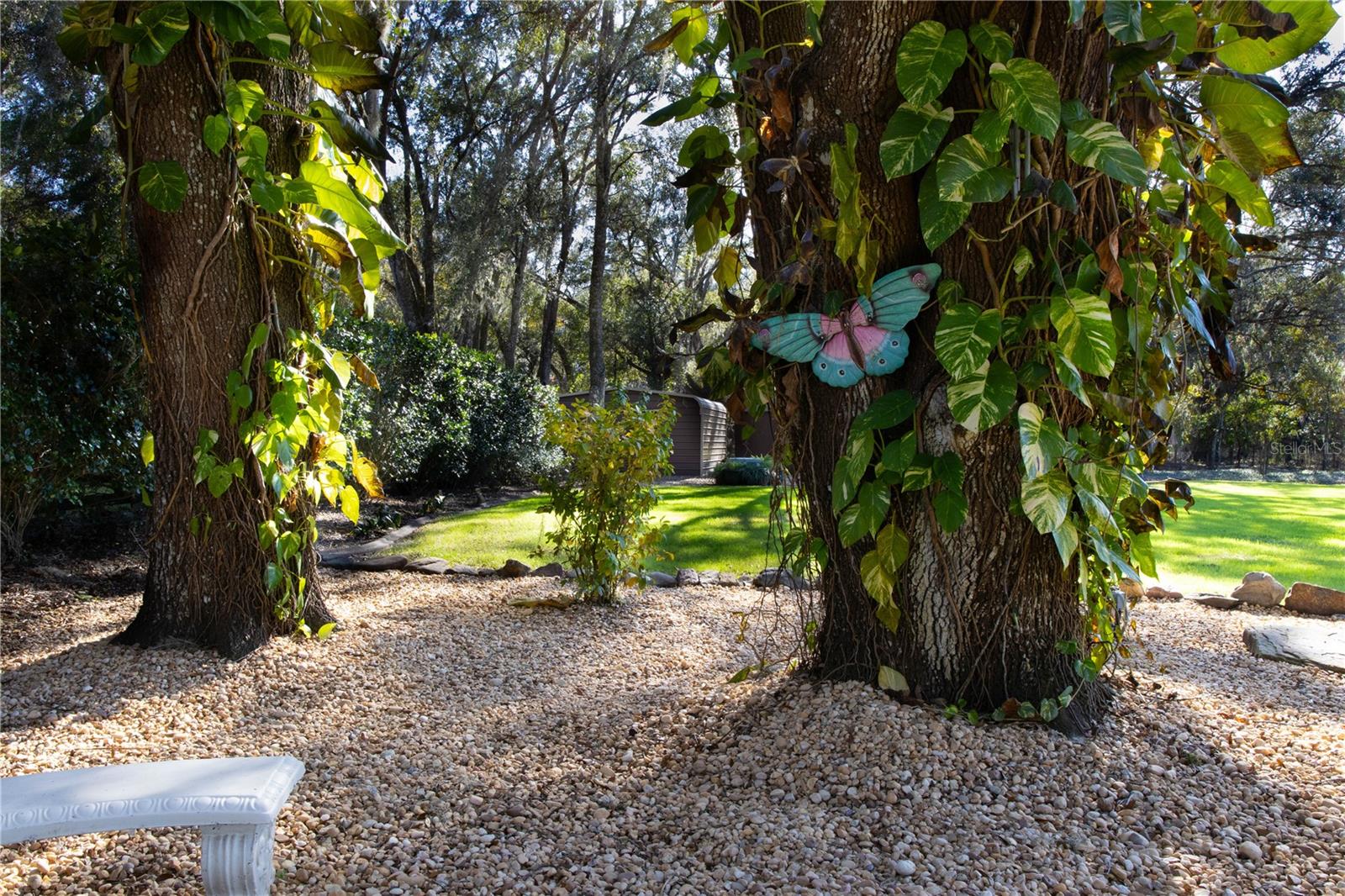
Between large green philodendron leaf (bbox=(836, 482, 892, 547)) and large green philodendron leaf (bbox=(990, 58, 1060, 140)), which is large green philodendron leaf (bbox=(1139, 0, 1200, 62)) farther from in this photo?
large green philodendron leaf (bbox=(836, 482, 892, 547))

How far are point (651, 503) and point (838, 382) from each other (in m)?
2.25

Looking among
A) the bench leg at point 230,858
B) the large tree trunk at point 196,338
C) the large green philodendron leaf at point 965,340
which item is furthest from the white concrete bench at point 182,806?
the large tree trunk at point 196,338

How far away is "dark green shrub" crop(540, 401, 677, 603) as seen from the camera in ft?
13.2

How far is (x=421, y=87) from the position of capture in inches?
528

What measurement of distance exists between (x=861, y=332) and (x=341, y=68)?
236cm

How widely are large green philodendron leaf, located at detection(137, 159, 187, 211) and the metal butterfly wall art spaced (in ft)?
7.14

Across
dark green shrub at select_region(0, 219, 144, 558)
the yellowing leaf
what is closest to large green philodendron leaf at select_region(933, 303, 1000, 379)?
the yellowing leaf

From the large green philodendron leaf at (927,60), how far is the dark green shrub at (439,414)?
5.71m

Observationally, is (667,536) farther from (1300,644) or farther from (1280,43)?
(1280,43)

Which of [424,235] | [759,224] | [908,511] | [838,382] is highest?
[424,235]

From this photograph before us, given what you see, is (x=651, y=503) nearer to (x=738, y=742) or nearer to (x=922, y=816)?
(x=738, y=742)

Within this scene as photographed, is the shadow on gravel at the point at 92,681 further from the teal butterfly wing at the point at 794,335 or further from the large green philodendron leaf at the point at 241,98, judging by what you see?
the teal butterfly wing at the point at 794,335

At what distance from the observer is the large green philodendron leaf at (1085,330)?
5.88 ft

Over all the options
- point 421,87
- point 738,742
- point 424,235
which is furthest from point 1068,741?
point 421,87
